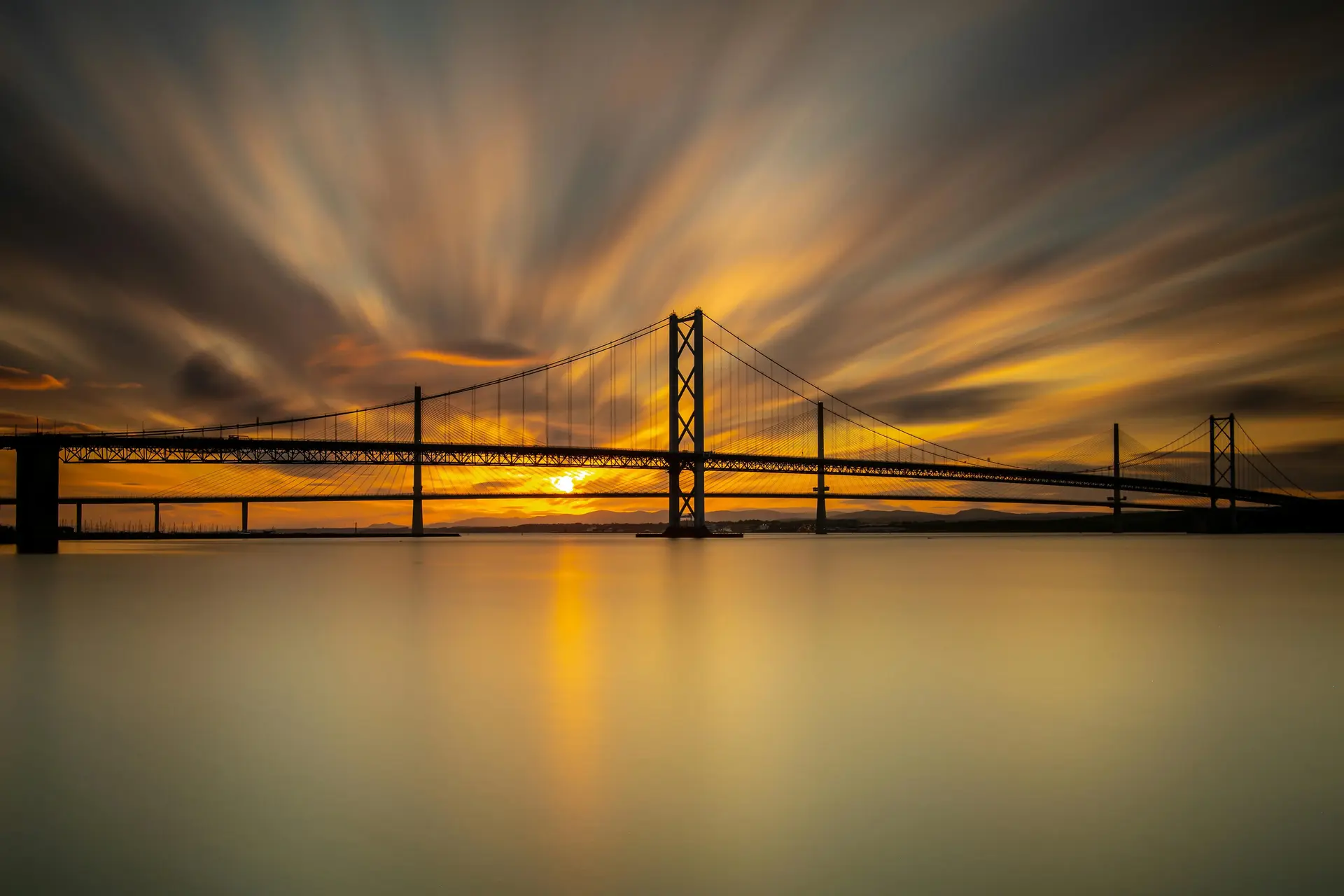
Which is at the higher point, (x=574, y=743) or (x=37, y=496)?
(x=37, y=496)

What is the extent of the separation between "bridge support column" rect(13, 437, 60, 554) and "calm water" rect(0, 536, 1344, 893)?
3120cm

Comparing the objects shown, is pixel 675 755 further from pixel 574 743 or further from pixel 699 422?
pixel 699 422

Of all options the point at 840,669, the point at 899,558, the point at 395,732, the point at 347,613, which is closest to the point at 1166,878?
the point at 395,732

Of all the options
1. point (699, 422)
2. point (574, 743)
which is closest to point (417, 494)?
point (699, 422)

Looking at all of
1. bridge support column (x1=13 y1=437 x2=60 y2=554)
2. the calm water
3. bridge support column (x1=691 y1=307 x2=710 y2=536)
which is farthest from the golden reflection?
bridge support column (x1=691 y1=307 x2=710 y2=536)

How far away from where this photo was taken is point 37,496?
137 feet

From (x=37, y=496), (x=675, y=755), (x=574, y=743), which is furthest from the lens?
(x=37, y=496)

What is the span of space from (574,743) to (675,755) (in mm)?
811

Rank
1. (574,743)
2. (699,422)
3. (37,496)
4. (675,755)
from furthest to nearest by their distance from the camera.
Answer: (699,422), (37,496), (574,743), (675,755)

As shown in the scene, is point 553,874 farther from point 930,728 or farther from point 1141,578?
point 1141,578

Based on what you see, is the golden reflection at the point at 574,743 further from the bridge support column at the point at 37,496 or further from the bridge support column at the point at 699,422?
the bridge support column at the point at 699,422

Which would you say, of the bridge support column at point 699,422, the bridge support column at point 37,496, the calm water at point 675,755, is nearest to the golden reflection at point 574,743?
the calm water at point 675,755

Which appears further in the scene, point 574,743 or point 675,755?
point 574,743

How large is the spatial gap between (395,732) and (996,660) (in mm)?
6489
